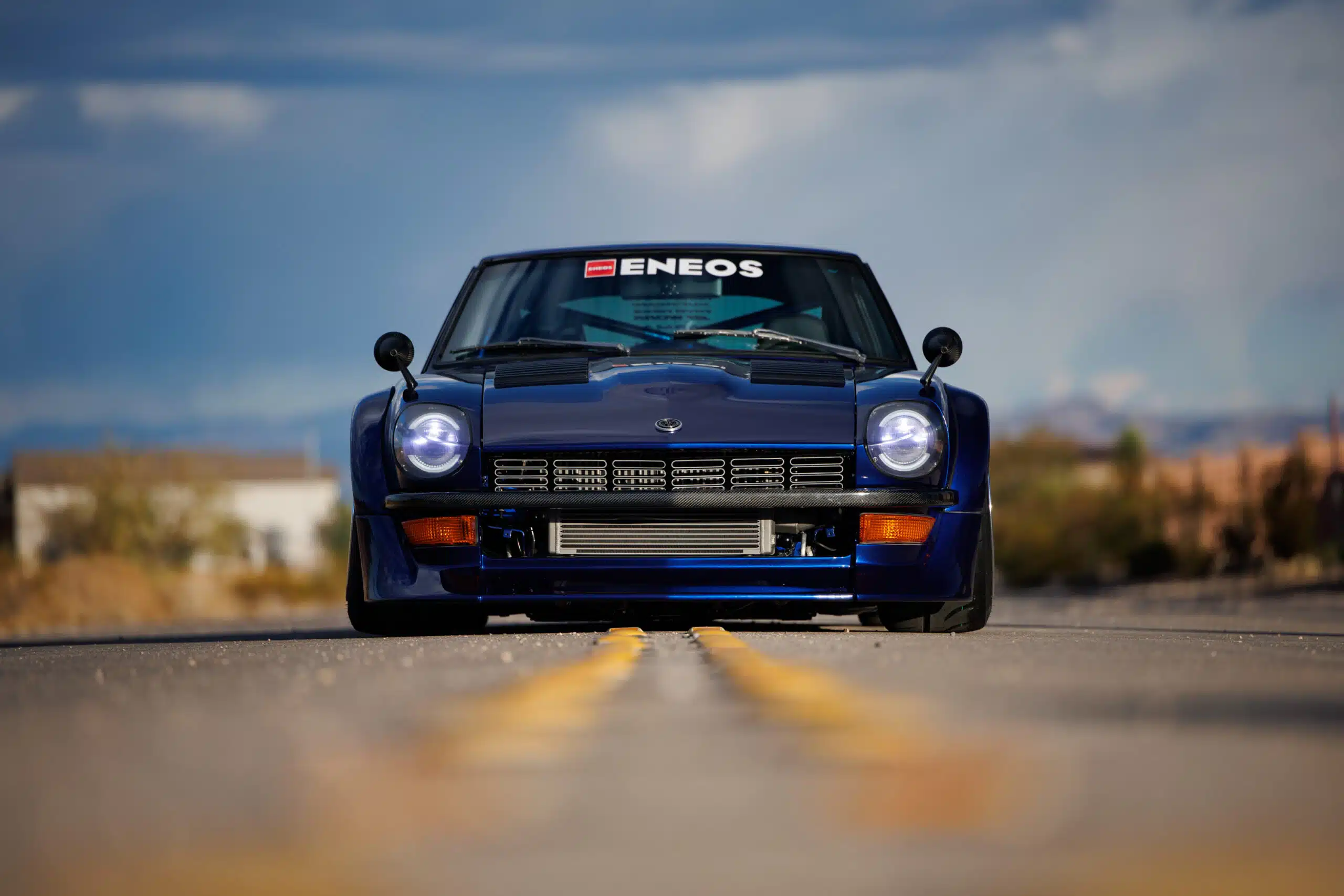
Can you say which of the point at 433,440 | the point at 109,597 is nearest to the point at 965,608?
the point at 433,440

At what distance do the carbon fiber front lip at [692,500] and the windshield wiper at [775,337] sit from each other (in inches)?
51.7

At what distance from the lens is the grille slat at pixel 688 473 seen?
7.91 metres

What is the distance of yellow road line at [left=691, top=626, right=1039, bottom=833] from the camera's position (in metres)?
3.12

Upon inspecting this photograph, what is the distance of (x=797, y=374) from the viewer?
8.32 m

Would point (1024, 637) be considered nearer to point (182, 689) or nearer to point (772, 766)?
point (182, 689)

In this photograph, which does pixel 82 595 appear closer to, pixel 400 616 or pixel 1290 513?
pixel 400 616

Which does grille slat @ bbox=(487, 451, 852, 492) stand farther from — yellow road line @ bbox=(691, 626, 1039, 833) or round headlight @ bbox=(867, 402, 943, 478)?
yellow road line @ bbox=(691, 626, 1039, 833)

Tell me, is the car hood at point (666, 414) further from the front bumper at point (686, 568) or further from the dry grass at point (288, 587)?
the dry grass at point (288, 587)

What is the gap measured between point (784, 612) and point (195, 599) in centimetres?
3018

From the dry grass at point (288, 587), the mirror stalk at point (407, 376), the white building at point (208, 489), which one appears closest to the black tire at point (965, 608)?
the mirror stalk at point (407, 376)

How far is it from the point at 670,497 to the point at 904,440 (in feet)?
3.06

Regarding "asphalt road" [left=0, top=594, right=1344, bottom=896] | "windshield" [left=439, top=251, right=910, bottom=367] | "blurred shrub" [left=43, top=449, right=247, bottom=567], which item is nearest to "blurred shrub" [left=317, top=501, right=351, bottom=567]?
"blurred shrub" [left=43, top=449, right=247, bottom=567]

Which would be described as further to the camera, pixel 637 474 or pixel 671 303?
pixel 671 303

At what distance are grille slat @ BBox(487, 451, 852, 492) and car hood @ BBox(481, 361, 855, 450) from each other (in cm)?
7
